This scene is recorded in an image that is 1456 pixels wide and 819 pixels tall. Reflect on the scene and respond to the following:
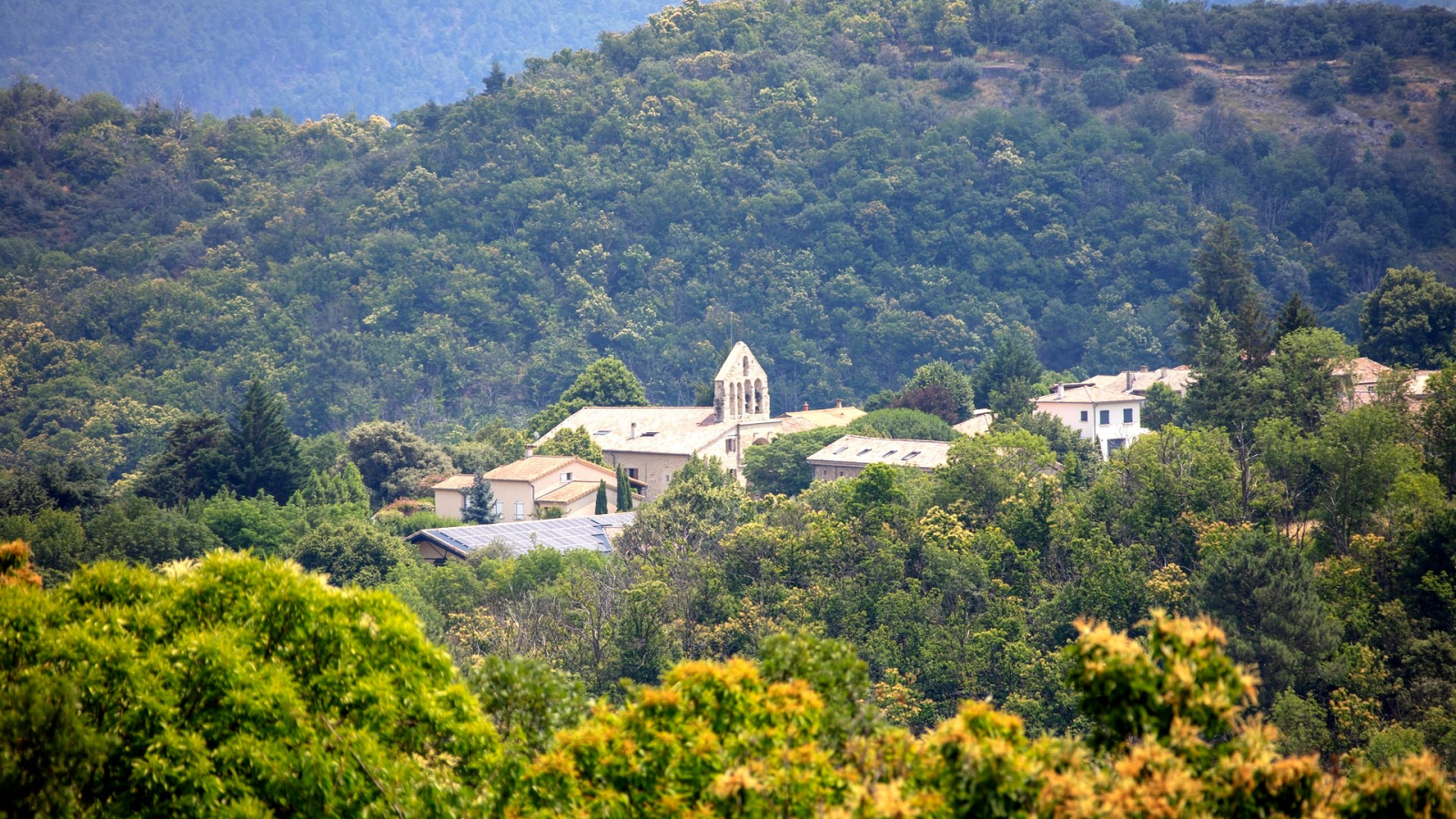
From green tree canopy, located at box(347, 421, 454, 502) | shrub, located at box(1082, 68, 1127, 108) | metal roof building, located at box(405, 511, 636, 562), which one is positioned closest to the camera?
metal roof building, located at box(405, 511, 636, 562)

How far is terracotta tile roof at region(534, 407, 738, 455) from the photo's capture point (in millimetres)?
67750

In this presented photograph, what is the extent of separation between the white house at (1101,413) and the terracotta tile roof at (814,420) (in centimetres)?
1013

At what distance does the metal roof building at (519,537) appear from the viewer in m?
52.4

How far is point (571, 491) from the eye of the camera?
207 ft

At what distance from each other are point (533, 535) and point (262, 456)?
52.6 feet

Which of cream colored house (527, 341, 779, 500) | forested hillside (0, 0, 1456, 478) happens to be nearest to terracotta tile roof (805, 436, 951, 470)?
cream colored house (527, 341, 779, 500)

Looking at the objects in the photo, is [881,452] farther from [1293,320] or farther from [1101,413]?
[1293,320]

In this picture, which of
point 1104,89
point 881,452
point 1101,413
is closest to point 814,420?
point 881,452

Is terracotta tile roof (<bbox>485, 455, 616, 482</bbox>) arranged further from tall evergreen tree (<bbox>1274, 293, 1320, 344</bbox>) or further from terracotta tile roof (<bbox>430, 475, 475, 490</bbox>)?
tall evergreen tree (<bbox>1274, 293, 1320, 344</bbox>)

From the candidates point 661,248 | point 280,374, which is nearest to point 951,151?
point 661,248

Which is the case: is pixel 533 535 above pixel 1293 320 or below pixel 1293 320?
below

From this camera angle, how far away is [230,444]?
63.2m

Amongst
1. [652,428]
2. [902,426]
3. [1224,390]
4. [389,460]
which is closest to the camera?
[1224,390]

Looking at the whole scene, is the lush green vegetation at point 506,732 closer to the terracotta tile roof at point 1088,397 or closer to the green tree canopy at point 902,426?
the green tree canopy at point 902,426
